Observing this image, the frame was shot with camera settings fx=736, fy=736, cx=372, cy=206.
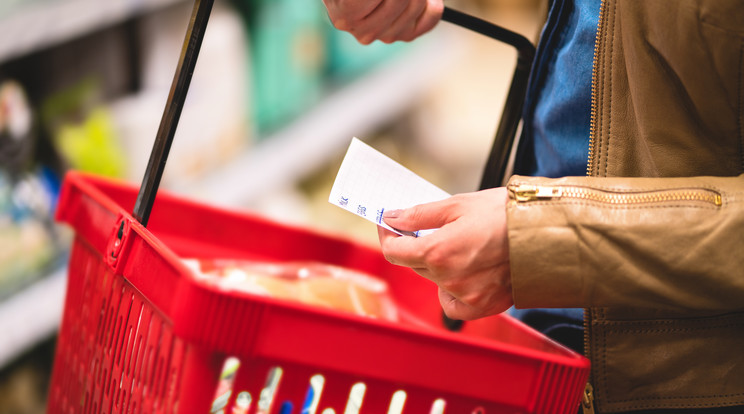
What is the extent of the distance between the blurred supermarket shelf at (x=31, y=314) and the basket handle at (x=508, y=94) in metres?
0.92

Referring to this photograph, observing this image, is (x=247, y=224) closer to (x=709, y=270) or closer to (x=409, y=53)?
(x=709, y=270)

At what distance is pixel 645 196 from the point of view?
735 millimetres

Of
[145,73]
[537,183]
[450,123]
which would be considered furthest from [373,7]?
[450,123]

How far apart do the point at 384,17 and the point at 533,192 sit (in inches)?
15.4

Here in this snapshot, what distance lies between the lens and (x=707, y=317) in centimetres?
81

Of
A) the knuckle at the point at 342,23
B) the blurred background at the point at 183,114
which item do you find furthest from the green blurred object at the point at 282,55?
the knuckle at the point at 342,23

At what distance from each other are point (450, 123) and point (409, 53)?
729mm

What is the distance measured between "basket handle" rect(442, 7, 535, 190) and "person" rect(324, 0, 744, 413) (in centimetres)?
12

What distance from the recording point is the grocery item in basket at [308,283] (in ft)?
3.27

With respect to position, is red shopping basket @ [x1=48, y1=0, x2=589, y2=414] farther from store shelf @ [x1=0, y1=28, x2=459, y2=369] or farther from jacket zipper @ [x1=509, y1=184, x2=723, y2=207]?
store shelf @ [x1=0, y1=28, x2=459, y2=369]

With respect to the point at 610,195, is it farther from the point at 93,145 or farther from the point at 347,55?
the point at 347,55

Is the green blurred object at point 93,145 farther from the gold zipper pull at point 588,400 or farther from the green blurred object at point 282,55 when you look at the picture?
the gold zipper pull at point 588,400

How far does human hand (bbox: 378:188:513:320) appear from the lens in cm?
72

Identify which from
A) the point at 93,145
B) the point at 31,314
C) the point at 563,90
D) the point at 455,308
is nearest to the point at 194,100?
the point at 93,145
